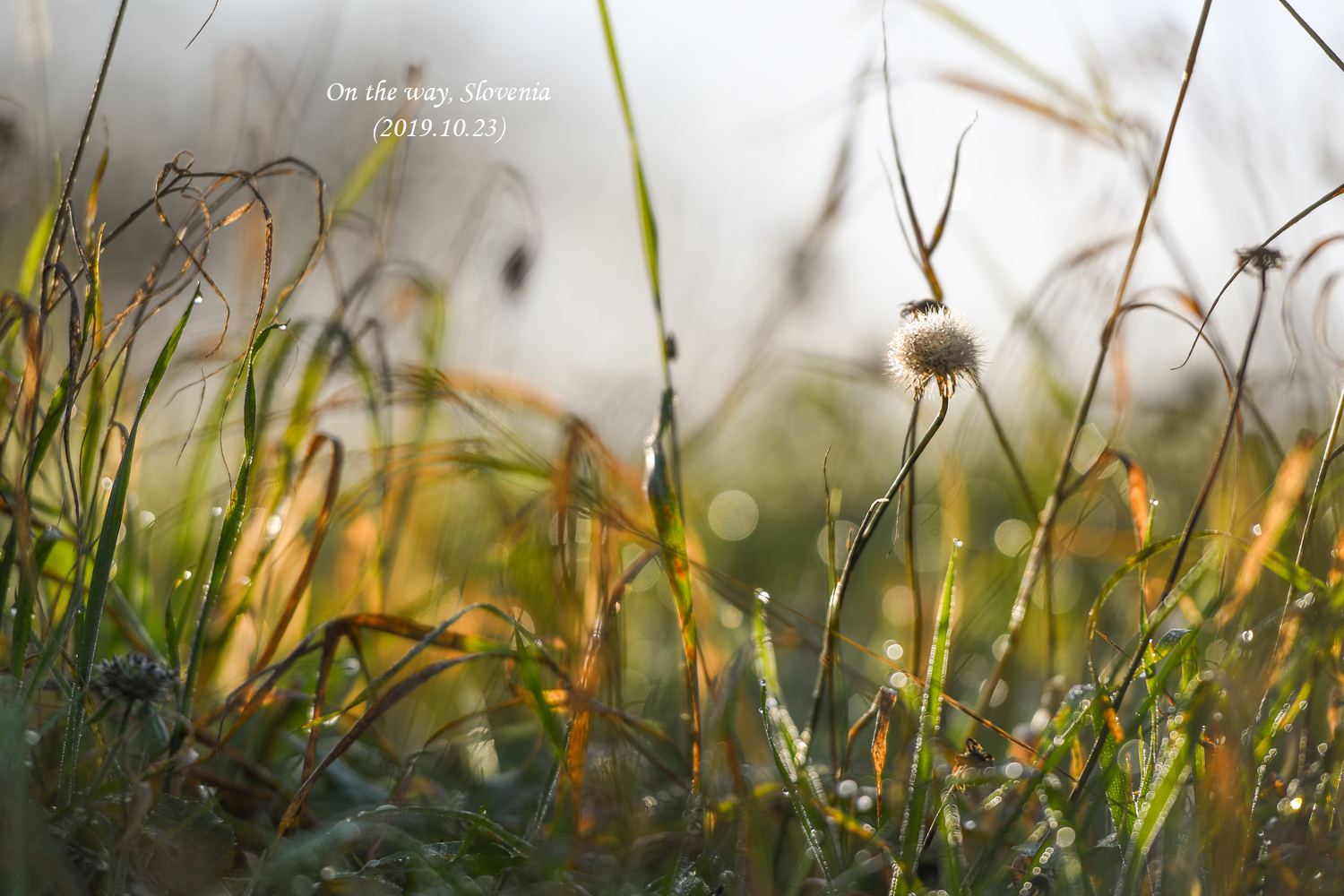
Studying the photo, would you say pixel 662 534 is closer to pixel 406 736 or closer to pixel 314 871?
pixel 314 871

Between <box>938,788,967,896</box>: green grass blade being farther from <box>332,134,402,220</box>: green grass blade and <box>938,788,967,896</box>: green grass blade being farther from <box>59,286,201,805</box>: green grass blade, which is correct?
<box>332,134,402,220</box>: green grass blade

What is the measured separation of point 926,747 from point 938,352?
0.30 meters

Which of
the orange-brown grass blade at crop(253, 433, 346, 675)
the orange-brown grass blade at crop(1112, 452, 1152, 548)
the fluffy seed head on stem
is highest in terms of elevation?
the fluffy seed head on stem

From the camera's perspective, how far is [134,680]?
2.28 ft

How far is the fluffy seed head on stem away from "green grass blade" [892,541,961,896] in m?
0.14

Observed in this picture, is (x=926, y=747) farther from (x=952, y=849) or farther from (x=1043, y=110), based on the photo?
(x=1043, y=110)

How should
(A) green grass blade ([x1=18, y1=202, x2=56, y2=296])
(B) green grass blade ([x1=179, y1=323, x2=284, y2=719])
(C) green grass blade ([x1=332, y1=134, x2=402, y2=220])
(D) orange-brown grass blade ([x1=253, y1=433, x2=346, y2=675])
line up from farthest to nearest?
(C) green grass blade ([x1=332, y1=134, x2=402, y2=220]) < (A) green grass blade ([x1=18, y1=202, x2=56, y2=296]) < (D) orange-brown grass blade ([x1=253, y1=433, x2=346, y2=675]) < (B) green grass blade ([x1=179, y1=323, x2=284, y2=719])

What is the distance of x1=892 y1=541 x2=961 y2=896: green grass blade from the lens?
0.63 meters

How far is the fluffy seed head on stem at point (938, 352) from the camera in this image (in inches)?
28.2

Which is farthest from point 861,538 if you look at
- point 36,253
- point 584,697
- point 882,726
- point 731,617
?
point 36,253

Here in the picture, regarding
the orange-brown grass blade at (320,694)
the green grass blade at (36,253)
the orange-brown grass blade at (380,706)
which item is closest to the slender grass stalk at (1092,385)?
the orange-brown grass blade at (380,706)

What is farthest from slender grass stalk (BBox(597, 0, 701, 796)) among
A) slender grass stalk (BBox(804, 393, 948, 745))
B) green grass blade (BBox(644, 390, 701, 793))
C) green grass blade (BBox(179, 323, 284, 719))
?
green grass blade (BBox(179, 323, 284, 719))

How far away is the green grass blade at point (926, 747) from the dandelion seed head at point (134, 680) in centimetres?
58

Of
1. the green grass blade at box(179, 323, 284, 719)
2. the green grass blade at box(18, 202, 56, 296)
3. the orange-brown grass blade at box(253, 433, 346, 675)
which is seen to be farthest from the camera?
the green grass blade at box(18, 202, 56, 296)
